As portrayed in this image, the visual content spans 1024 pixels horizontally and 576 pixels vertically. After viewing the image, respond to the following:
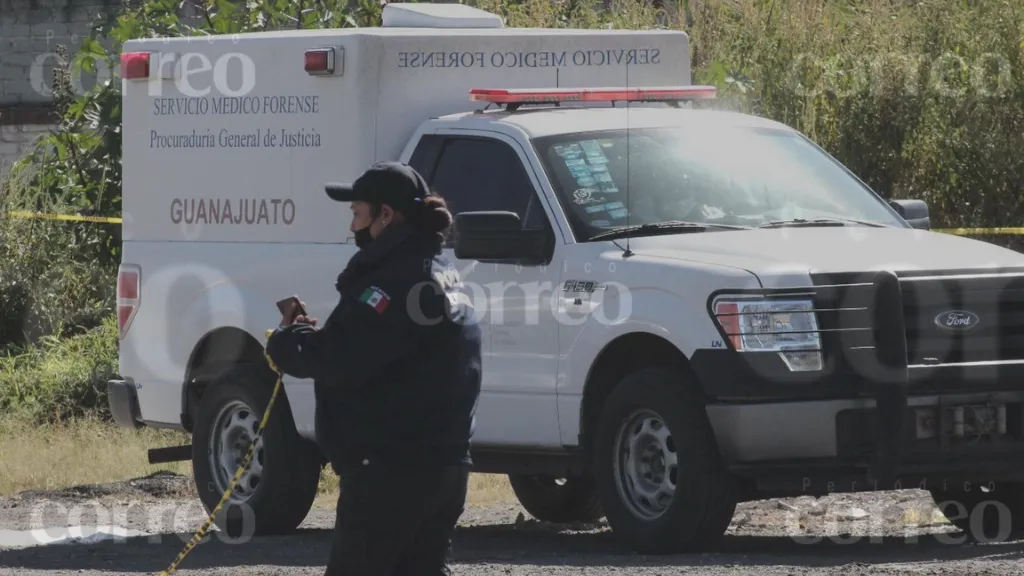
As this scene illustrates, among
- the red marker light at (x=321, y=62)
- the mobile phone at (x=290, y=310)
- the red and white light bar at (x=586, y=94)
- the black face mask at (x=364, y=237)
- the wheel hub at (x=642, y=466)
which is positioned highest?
the red marker light at (x=321, y=62)

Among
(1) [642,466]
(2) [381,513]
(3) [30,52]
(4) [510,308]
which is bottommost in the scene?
(1) [642,466]

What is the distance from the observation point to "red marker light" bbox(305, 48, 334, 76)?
30.5ft

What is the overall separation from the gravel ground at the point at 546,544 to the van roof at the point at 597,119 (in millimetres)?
1957

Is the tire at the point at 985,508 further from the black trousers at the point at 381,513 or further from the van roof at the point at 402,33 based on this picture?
the black trousers at the point at 381,513

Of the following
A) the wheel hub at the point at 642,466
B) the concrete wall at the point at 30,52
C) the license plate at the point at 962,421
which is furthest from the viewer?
the concrete wall at the point at 30,52

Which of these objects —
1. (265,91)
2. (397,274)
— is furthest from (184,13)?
(397,274)

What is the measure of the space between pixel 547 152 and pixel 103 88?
9.33 metres

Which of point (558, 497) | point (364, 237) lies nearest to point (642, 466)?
point (558, 497)

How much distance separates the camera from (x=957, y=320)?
303 inches

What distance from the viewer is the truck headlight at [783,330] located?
7.49 meters

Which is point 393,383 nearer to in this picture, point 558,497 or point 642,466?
point 642,466

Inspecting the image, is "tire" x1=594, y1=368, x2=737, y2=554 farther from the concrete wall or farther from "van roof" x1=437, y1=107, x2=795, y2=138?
the concrete wall

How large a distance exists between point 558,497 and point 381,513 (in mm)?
5238

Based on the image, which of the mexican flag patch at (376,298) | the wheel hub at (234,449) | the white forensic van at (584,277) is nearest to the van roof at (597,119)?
the white forensic van at (584,277)
